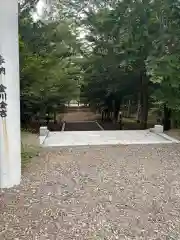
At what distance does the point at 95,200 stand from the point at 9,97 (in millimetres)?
1834

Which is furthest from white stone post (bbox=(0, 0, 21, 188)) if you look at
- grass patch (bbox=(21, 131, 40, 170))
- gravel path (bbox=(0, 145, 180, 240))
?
grass patch (bbox=(21, 131, 40, 170))

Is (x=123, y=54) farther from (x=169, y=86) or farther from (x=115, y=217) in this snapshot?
(x=115, y=217)

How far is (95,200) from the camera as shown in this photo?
3.86m

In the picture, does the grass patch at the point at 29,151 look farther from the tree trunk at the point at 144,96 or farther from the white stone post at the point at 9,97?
the tree trunk at the point at 144,96

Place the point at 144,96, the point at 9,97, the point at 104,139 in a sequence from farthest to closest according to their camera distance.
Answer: the point at 144,96 → the point at 104,139 → the point at 9,97

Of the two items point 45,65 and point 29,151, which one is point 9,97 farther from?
point 45,65

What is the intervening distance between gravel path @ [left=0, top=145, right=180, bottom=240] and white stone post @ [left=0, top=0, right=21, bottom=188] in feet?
0.95

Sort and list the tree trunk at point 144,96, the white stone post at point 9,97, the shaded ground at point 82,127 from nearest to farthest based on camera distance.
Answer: the white stone post at point 9,97
the tree trunk at point 144,96
the shaded ground at point 82,127

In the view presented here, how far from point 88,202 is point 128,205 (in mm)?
489

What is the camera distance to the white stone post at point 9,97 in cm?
414

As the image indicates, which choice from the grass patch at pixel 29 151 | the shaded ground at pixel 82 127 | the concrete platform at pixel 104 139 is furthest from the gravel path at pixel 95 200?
the shaded ground at pixel 82 127

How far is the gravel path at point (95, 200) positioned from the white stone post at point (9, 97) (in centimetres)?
29

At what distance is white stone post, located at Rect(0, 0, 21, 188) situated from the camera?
4137mm

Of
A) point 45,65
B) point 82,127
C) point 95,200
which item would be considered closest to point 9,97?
point 95,200
